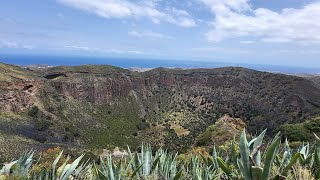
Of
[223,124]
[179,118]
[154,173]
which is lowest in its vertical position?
[179,118]

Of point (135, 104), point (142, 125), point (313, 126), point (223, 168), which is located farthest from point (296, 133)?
point (135, 104)

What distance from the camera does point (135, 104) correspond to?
75.8 metres

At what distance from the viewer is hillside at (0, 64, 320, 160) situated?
51638 mm

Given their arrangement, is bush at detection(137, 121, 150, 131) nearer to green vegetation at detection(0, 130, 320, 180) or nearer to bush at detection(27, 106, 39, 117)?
bush at detection(27, 106, 39, 117)

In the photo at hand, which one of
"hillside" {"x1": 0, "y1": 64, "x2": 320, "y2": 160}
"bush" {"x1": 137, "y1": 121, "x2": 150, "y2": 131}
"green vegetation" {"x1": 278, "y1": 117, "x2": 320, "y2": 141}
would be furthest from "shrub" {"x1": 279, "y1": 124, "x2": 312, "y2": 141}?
"bush" {"x1": 137, "y1": 121, "x2": 150, "y2": 131}

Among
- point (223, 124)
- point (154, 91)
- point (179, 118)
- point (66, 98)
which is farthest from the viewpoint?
point (154, 91)

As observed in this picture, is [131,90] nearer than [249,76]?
Yes

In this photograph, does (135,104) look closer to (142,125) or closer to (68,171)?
(142,125)

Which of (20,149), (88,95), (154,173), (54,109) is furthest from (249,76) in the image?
(154,173)

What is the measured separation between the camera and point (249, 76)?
8594 centimetres

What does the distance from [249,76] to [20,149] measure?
199 ft

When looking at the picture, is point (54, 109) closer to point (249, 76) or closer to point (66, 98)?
point (66, 98)

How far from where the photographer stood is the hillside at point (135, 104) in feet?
169

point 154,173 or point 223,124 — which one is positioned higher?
point 154,173
